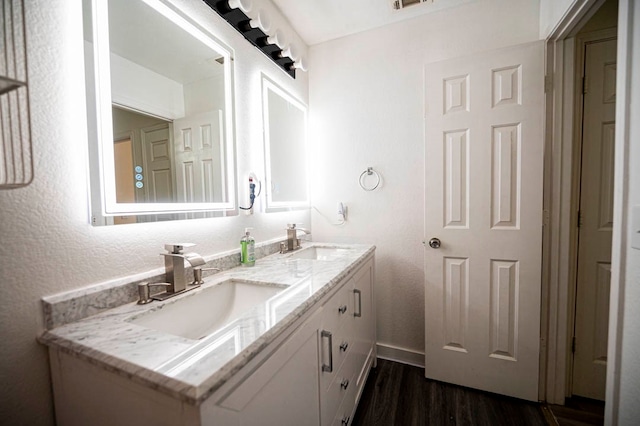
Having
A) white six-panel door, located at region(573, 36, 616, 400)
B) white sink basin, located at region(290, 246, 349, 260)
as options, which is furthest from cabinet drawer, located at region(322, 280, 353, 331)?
white six-panel door, located at region(573, 36, 616, 400)

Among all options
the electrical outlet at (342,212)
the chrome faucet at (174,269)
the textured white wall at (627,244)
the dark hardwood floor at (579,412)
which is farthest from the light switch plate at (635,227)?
the electrical outlet at (342,212)

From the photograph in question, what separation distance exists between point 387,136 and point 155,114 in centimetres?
143

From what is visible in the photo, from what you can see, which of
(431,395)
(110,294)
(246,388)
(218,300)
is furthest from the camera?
(431,395)

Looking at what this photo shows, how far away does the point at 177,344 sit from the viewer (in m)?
0.58

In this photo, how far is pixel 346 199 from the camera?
2.02 meters

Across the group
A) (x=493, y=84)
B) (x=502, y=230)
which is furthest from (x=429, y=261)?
(x=493, y=84)

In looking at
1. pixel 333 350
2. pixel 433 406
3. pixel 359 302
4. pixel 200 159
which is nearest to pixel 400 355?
pixel 433 406

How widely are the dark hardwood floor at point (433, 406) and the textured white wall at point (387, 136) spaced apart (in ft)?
0.96

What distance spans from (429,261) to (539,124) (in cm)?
96

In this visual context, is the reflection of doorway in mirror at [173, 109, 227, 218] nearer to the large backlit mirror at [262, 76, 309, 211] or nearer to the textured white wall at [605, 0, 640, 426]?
the large backlit mirror at [262, 76, 309, 211]

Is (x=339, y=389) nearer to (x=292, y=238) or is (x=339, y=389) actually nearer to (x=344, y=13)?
(x=292, y=238)

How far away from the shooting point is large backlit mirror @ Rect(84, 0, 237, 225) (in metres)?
0.81

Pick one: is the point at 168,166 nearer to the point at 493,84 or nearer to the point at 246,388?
the point at 246,388

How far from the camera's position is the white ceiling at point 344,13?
1630 mm
